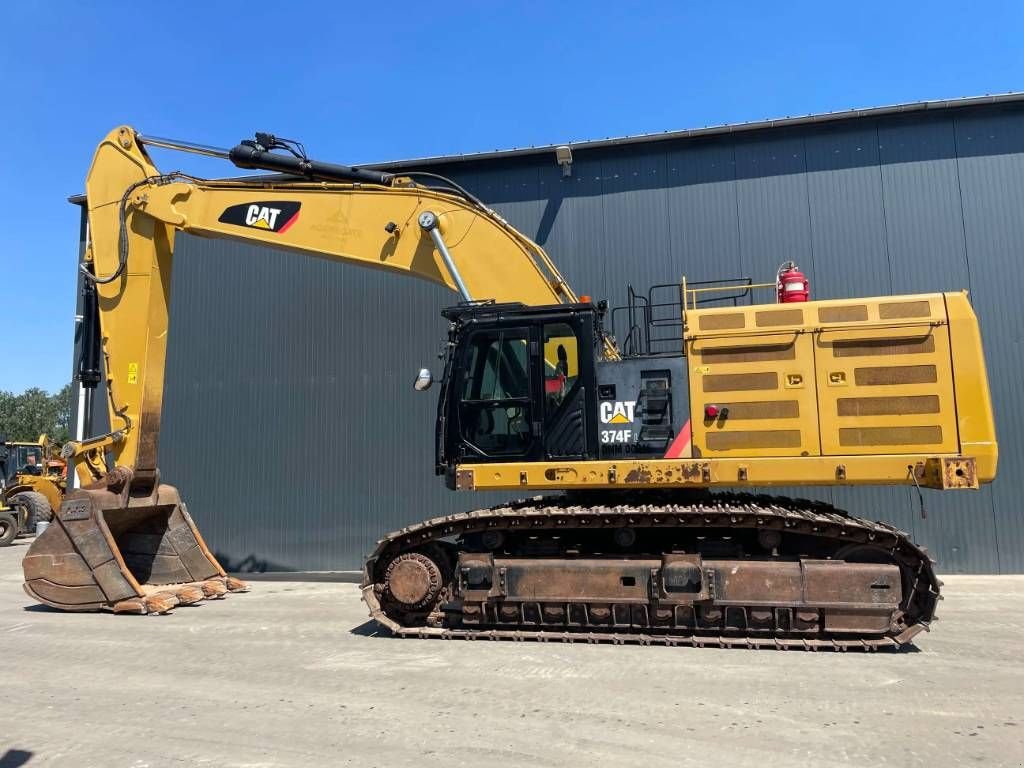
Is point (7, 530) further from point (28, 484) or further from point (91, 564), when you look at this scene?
point (91, 564)

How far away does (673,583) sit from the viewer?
268 inches

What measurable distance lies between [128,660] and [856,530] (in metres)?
7.09

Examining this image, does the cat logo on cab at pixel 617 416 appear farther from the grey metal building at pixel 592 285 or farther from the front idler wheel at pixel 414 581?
the grey metal building at pixel 592 285

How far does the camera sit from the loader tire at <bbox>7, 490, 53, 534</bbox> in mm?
20109

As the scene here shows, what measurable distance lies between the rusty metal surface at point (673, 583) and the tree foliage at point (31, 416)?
7058 centimetres

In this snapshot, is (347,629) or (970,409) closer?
(970,409)

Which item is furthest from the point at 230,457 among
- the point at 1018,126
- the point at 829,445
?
the point at 1018,126

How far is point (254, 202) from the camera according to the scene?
9.59 m

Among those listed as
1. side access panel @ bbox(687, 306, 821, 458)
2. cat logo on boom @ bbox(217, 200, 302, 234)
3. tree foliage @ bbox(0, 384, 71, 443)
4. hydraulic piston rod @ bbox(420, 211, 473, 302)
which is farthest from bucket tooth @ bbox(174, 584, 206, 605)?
tree foliage @ bbox(0, 384, 71, 443)

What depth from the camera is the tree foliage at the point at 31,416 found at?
218ft

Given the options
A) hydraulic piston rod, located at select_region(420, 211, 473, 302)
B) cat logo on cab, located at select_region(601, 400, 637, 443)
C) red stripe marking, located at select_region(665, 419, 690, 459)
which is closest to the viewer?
red stripe marking, located at select_region(665, 419, 690, 459)

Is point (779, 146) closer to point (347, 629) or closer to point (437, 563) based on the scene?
point (437, 563)

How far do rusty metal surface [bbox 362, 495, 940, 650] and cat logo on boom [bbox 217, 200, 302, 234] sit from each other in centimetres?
472

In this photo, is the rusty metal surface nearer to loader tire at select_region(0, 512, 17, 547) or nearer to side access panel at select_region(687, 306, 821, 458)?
side access panel at select_region(687, 306, 821, 458)
